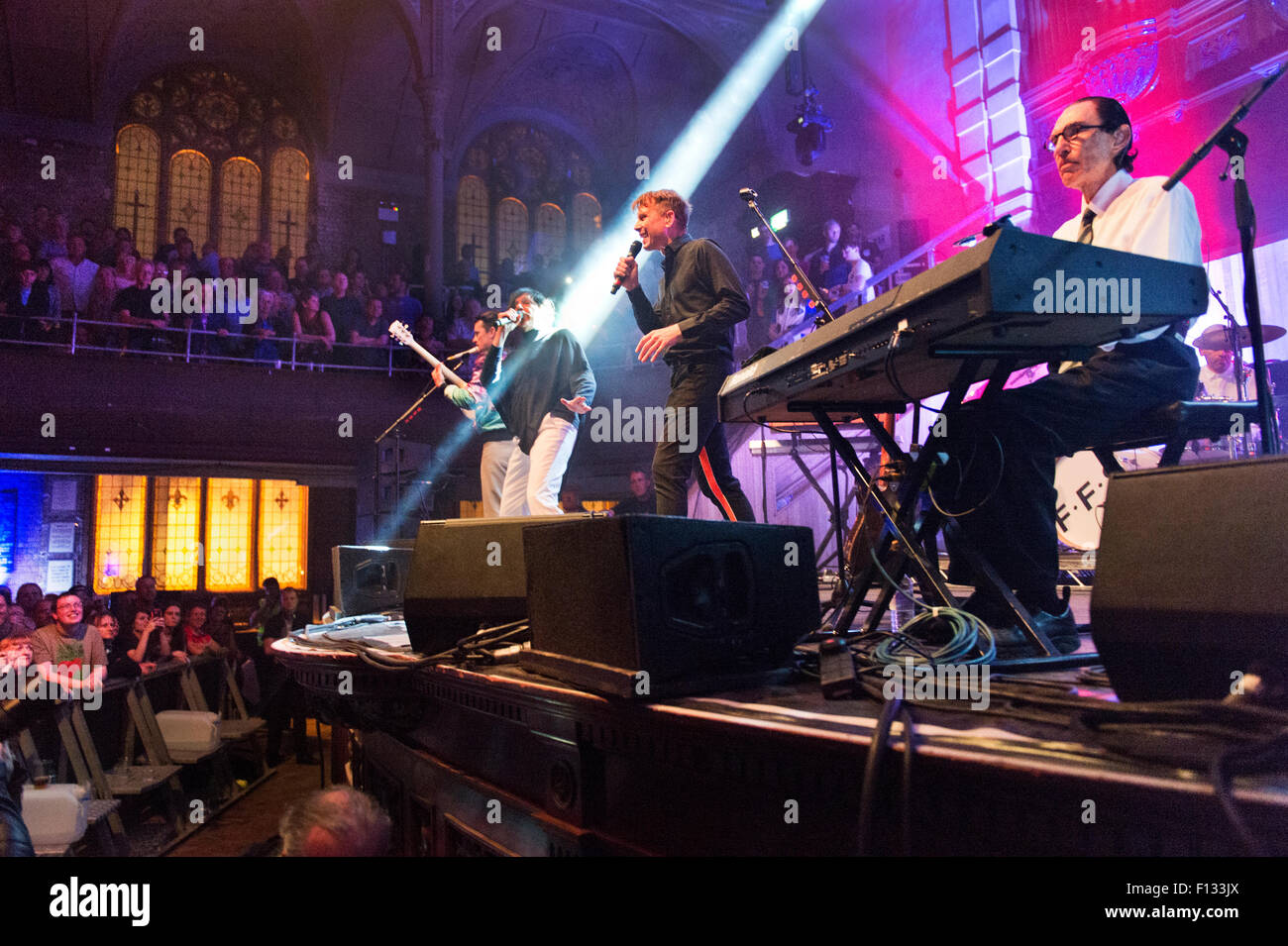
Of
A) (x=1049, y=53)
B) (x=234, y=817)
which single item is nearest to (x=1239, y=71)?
(x=1049, y=53)

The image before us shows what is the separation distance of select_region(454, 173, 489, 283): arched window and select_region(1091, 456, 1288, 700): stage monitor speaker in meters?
13.0

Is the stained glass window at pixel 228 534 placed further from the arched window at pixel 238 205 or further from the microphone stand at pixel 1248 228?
the microphone stand at pixel 1248 228

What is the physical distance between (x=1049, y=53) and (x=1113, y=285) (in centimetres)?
1110

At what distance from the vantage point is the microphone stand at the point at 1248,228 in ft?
5.90

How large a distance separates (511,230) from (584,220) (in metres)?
1.34

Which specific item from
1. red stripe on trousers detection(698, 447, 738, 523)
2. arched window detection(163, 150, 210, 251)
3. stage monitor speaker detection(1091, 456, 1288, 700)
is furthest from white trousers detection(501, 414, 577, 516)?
arched window detection(163, 150, 210, 251)

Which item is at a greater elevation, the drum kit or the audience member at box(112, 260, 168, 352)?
the audience member at box(112, 260, 168, 352)

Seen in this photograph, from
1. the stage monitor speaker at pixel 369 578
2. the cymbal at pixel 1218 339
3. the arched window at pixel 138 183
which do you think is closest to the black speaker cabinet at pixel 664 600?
the stage monitor speaker at pixel 369 578

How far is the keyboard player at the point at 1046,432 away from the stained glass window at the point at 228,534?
12825 millimetres

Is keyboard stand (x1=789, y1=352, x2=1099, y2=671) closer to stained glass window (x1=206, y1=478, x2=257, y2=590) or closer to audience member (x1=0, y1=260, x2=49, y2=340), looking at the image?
audience member (x1=0, y1=260, x2=49, y2=340)

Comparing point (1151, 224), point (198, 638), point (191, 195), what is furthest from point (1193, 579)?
point (191, 195)

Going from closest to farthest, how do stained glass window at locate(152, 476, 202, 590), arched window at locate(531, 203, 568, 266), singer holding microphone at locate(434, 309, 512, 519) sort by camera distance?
singer holding microphone at locate(434, 309, 512, 519) < stained glass window at locate(152, 476, 202, 590) < arched window at locate(531, 203, 568, 266)

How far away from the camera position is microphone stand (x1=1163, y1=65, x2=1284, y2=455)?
180 centimetres

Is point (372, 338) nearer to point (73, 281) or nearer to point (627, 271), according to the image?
point (73, 281)
